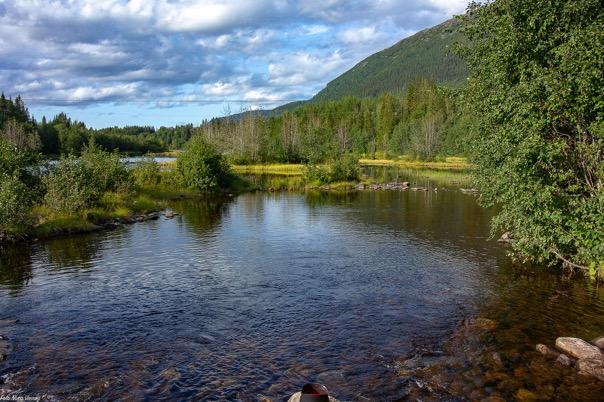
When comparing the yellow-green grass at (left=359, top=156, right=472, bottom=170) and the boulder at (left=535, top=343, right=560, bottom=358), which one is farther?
the yellow-green grass at (left=359, top=156, right=472, bottom=170)

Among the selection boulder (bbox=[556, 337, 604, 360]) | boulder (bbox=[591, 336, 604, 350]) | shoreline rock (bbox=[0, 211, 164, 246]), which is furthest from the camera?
shoreline rock (bbox=[0, 211, 164, 246])

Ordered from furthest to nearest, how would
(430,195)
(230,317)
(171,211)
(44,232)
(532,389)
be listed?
(430,195) < (171,211) < (44,232) < (230,317) < (532,389)

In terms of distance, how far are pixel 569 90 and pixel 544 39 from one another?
536 cm

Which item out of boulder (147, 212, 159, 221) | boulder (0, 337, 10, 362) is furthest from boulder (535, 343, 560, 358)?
boulder (147, 212, 159, 221)

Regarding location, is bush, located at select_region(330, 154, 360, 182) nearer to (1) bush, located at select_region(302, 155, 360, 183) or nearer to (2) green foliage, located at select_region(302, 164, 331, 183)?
(1) bush, located at select_region(302, 155, 360, 183)

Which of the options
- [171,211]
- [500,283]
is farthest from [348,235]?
[171,211]

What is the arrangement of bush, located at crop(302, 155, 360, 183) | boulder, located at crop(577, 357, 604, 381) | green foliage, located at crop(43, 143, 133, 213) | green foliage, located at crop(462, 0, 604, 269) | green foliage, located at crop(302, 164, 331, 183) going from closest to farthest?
boulder, located at crop(577, 357, 604, 381)
green foliage, located at crop(462, 0, 604, 269)
green foliage, located at crop(43, 143, 133, 213)
green foliage, located at crop(302, 164, 331, 183)
bush, located at crop(302, 155, 360, 183)

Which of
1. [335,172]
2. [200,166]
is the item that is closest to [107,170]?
[200,166]

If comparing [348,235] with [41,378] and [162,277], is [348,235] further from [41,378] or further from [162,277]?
[41,378]

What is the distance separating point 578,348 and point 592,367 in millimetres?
1404

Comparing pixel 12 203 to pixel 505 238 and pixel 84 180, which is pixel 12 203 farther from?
pixel 505 238

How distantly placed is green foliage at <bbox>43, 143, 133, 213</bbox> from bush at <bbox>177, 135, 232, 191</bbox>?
2045 centimetres

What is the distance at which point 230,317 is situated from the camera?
24.7 metres

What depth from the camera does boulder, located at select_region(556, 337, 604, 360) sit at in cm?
1916
